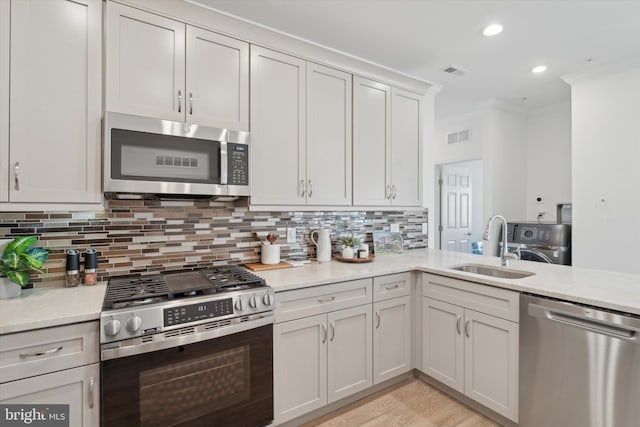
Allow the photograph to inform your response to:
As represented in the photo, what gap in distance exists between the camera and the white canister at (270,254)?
240 centimetres

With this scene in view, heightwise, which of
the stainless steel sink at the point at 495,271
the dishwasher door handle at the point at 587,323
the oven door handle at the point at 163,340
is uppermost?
the stainless steel sink at the point at 495,271

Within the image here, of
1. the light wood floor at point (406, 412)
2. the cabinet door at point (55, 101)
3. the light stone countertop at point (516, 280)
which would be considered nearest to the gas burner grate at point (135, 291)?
the cabinet door at point (55, 101)

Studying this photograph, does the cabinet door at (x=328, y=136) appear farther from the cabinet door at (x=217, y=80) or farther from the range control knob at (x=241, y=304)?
the range control knob at (x=241, y=304)

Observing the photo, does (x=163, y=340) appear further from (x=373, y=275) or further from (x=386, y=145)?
(x=386, y=145)

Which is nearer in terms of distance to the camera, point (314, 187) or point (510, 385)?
point (510, 385)

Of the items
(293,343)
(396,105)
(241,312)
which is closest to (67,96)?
(241,312)

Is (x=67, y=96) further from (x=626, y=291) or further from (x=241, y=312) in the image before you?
(x=626, y=291)

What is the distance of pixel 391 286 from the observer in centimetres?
237

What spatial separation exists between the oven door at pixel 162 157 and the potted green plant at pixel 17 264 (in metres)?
0.45

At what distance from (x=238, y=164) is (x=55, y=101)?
935mm

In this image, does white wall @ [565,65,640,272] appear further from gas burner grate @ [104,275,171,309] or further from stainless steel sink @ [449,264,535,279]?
gas burner grate @ [104,275,171,309]

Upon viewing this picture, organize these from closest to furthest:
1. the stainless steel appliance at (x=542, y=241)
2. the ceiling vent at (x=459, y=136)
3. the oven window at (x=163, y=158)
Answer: the oven window at (x=163, y=158) → the stainless steel appliance at (x=542, y=241) → the ceiling vent at (x=459, y=136)

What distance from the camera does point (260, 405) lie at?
1769mm

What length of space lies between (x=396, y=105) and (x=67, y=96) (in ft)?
7.72
